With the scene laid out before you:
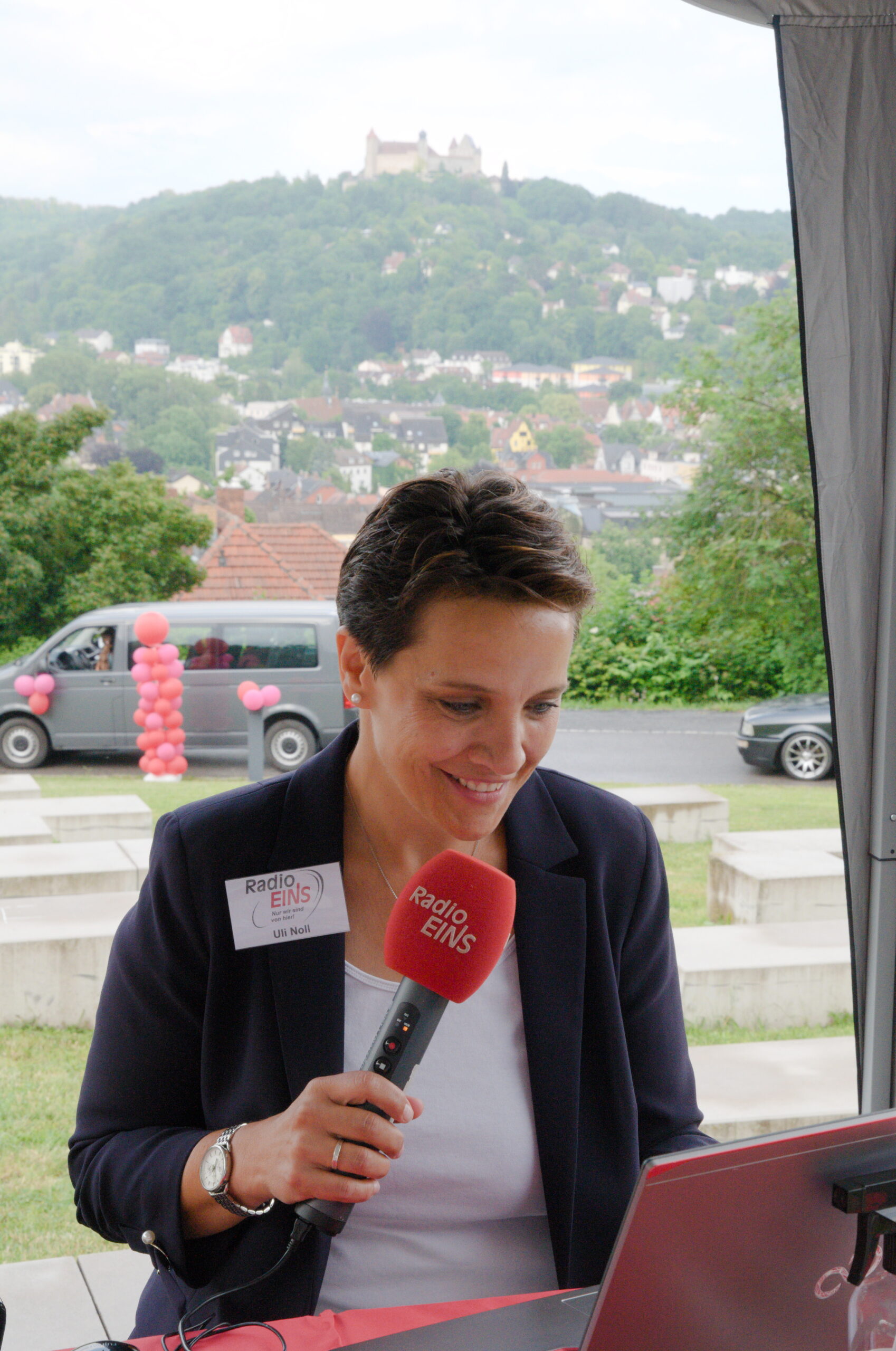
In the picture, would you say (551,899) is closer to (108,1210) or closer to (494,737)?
(494,737)

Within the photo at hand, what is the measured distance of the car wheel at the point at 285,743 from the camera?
469 centimetres

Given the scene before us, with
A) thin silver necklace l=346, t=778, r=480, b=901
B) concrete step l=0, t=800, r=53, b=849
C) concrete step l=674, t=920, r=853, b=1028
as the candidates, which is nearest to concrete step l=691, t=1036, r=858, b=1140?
concrete step l=674, t=920, r=853, b=1028

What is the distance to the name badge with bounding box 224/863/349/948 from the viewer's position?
102 cm

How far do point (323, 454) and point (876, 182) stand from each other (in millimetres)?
2933

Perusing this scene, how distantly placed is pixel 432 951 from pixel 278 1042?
305mm

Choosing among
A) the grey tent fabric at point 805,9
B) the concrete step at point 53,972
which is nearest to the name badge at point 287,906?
the grey tent fabric at point 805,9

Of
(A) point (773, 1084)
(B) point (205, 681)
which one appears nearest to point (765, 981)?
(A) point (773, 1084)

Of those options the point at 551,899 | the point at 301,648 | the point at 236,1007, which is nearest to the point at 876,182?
the point at 551,899

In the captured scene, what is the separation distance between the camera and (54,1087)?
310 cm

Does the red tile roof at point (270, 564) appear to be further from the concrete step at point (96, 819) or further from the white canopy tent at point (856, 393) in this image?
the white canopy tent at point (856, 393)

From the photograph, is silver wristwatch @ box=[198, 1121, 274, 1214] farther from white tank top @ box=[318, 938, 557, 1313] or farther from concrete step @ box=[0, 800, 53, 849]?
concrete step @ box=[0, 800, 53, 849]

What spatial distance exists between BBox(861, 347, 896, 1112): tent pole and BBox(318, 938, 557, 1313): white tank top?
0.91 meters

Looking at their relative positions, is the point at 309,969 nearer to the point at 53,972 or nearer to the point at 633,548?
the point at 53,972

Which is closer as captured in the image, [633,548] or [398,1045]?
[398,1045]
